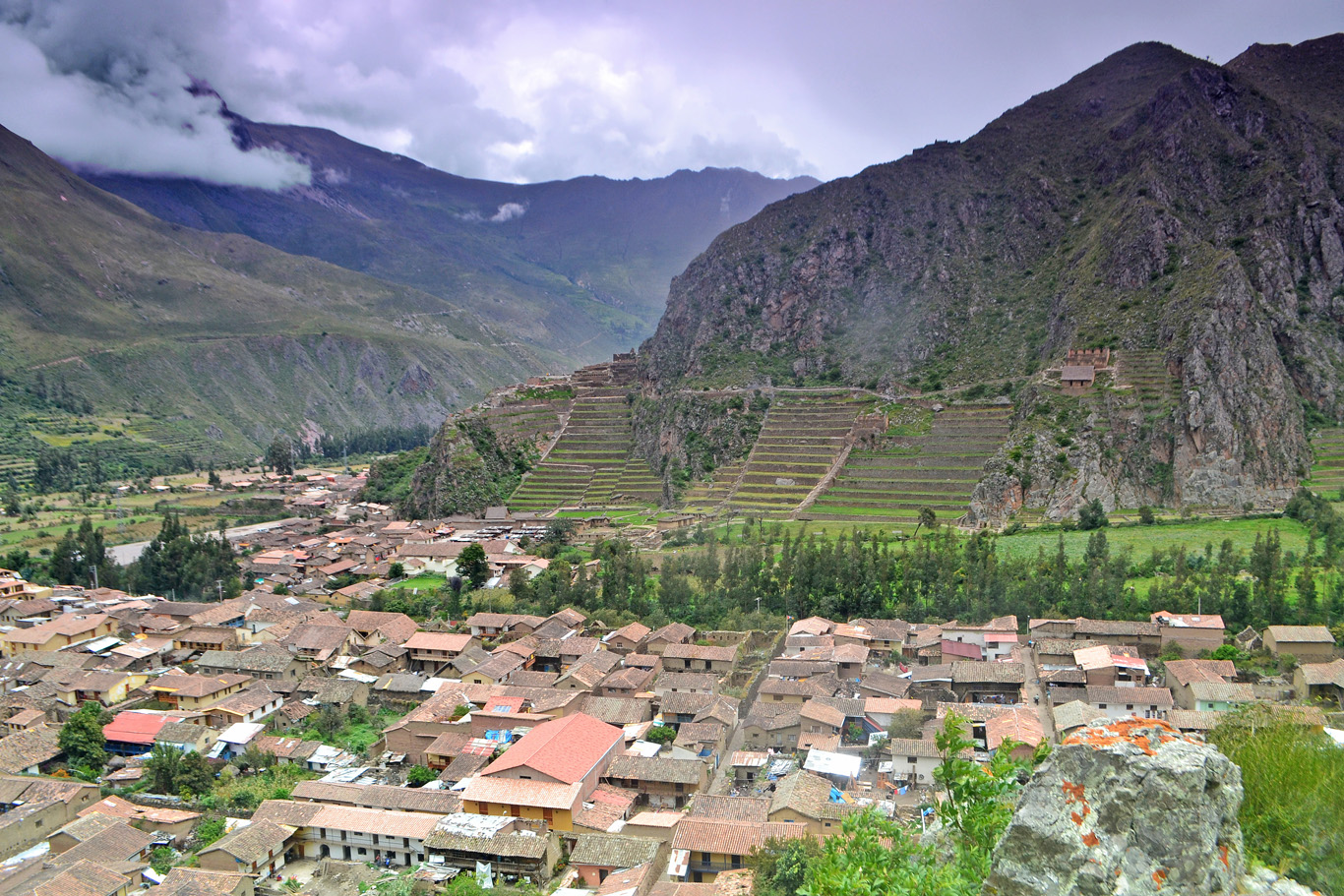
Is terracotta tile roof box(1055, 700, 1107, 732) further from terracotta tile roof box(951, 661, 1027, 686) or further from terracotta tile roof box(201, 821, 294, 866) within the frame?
terracotta tile roof box(201, 821, 294, 866)

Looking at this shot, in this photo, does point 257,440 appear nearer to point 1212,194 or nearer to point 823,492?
point 823,492

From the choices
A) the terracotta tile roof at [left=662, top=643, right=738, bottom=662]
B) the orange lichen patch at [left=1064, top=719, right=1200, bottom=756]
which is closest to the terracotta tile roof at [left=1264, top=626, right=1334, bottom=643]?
the terracotta tile roof at [left=662, top=643, right=738, bottom=662]

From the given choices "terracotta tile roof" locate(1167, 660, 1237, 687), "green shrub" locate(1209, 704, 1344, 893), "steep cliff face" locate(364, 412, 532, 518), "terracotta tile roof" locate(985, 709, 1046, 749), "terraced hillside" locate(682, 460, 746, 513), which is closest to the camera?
"green shrub" locate(1209, 704, 1344, 893)

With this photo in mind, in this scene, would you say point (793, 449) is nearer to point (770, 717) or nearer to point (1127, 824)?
point (770, 717)

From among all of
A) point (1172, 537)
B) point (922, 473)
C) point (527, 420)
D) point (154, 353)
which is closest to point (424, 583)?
point (922, 473)

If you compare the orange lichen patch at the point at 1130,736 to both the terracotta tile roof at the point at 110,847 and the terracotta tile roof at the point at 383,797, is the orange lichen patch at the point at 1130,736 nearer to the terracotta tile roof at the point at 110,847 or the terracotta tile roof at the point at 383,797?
the terracotta tile roof at the point at 383,797

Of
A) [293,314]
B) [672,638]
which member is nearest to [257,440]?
[293,314]

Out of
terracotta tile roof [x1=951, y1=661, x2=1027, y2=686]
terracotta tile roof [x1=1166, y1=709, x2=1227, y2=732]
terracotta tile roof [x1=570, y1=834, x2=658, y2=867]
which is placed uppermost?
terracotta tile roof [x1=1166, y1=709, x2=1227, y2=732]
